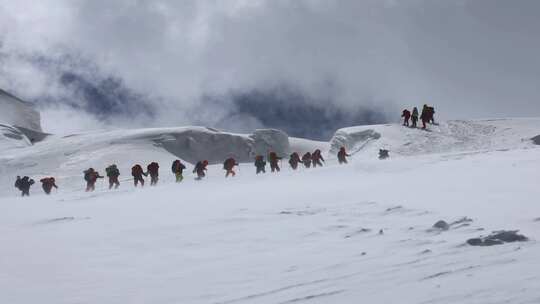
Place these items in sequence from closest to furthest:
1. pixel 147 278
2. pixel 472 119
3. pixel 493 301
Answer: pixel 493 301, pixel 147 278, pixel 472 119

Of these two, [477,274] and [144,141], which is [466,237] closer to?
[477,274]

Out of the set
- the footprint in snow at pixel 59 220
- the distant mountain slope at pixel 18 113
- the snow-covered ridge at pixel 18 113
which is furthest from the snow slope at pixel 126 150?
the footprint in snow at pixel 59 220

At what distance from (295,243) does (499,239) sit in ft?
10.2

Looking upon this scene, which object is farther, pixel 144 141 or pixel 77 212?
pixel 144 141

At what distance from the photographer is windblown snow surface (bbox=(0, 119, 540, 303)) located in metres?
6.93

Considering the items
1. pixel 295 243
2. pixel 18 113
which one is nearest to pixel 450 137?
pixel 295 243

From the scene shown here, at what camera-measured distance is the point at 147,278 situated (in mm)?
8227

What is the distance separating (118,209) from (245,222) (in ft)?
17.9

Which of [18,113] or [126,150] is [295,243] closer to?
[126,150]

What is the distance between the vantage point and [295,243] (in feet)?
32.2

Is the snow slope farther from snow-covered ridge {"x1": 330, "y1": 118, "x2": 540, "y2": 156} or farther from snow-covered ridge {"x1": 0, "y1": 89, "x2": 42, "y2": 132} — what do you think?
snow-covered ridge {"x1": 330, "y1": 118, "x2": 540, "y2": 156}

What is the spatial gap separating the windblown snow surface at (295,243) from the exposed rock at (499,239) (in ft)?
0.73

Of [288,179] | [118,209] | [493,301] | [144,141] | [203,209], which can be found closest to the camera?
[493,301]

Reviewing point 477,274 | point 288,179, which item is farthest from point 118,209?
point 477,274
